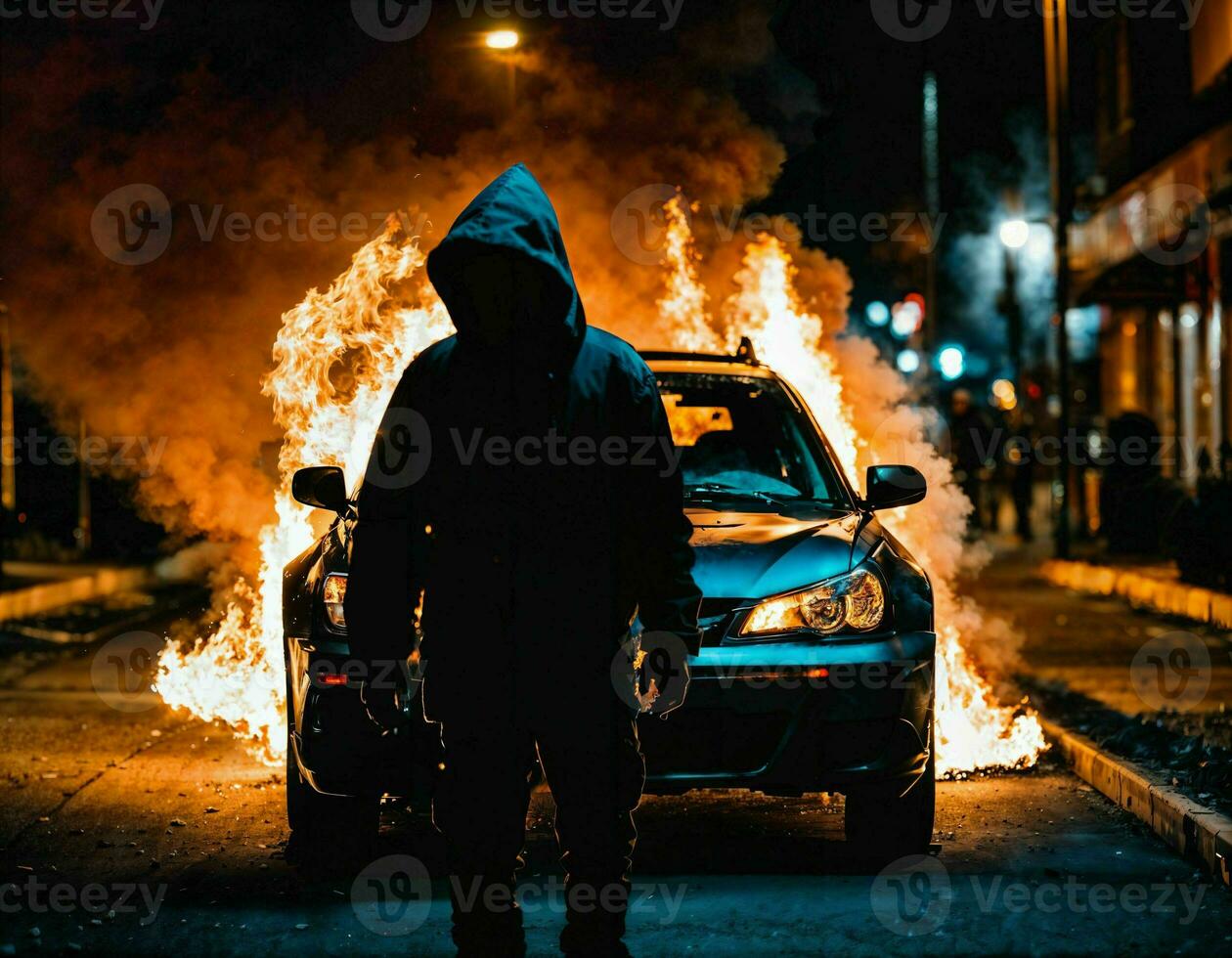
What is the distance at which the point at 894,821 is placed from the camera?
5488 mm

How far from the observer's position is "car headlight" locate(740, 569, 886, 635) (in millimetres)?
5246

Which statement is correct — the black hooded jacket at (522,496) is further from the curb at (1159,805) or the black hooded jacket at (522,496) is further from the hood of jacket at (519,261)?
the curb at (1159,805)

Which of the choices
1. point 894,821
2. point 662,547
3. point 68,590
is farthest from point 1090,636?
point 68,590

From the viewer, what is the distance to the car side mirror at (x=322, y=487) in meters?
5.31

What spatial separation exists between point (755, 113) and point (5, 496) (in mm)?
13337

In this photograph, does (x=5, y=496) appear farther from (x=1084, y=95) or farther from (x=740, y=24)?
(x=1084, y=95)

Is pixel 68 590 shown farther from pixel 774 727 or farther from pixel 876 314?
pixel 876 314

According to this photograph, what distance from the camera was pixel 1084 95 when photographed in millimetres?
35062

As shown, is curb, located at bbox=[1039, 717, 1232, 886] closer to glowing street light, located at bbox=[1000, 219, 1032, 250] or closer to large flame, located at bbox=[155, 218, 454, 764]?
large flame, located at bbox=[155, 218, 454, 764]

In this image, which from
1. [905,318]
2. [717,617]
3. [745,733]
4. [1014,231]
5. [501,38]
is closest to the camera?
[745,733]

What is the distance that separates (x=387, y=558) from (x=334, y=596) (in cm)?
150

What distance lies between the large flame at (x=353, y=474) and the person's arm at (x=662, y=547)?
3441 mm

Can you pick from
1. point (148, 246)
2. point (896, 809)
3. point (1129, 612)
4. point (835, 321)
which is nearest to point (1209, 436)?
point (1129, 612)

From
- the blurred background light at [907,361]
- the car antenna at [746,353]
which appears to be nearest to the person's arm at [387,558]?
the car antenna at [746,353]
